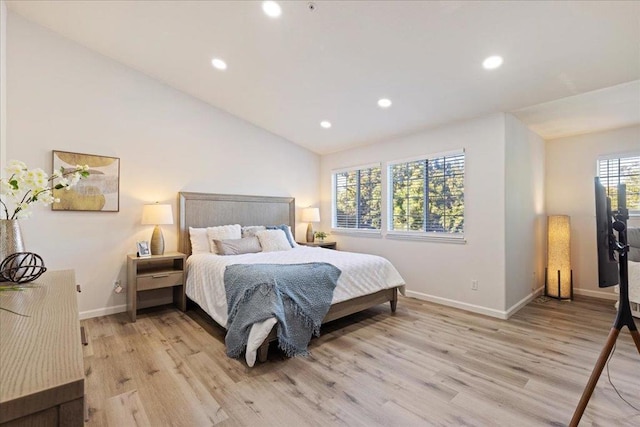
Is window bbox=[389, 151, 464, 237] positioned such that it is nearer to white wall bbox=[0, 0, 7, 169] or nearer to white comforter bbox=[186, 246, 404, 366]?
white comforter bbox=[186, 246, 404, 366]

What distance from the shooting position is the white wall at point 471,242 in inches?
139

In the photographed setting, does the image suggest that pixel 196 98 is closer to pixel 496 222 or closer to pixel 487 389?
pixel 496 222

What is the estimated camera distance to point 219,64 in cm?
340

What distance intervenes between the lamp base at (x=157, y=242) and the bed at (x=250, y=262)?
1.07 ft

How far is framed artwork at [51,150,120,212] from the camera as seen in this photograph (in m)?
3.29

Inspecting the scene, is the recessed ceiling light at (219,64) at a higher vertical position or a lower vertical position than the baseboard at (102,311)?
higher

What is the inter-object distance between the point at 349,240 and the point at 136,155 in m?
3.41

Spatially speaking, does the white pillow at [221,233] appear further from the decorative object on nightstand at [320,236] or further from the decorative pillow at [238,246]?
the decorative object on nightstand at [320,236]

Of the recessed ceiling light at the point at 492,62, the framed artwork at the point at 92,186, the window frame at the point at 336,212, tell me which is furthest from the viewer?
the window frame at the point at 336,212

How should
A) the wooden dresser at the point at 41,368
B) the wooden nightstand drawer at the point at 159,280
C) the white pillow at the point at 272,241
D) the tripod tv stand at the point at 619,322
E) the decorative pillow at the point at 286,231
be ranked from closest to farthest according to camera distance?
the wooden dresser at the point at 41,368, the tripod tv stand at the point at 619,322, the wooden nightstand drawer at the point at 159,280, the white pillow at the point at 272,241, the decorative pillow at the point at 286,231

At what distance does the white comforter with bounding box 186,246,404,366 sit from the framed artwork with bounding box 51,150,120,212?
1.17 m

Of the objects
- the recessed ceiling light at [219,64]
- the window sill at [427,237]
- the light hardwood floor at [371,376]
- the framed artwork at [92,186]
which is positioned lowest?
the light hardwood floor at [371,376]

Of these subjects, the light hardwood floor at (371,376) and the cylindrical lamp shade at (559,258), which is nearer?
the light hardwood floor at (371,376)

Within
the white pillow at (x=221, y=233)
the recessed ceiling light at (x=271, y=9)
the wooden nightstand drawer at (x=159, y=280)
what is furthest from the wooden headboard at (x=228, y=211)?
the recessed ceiling light at (x=271, y=9)
